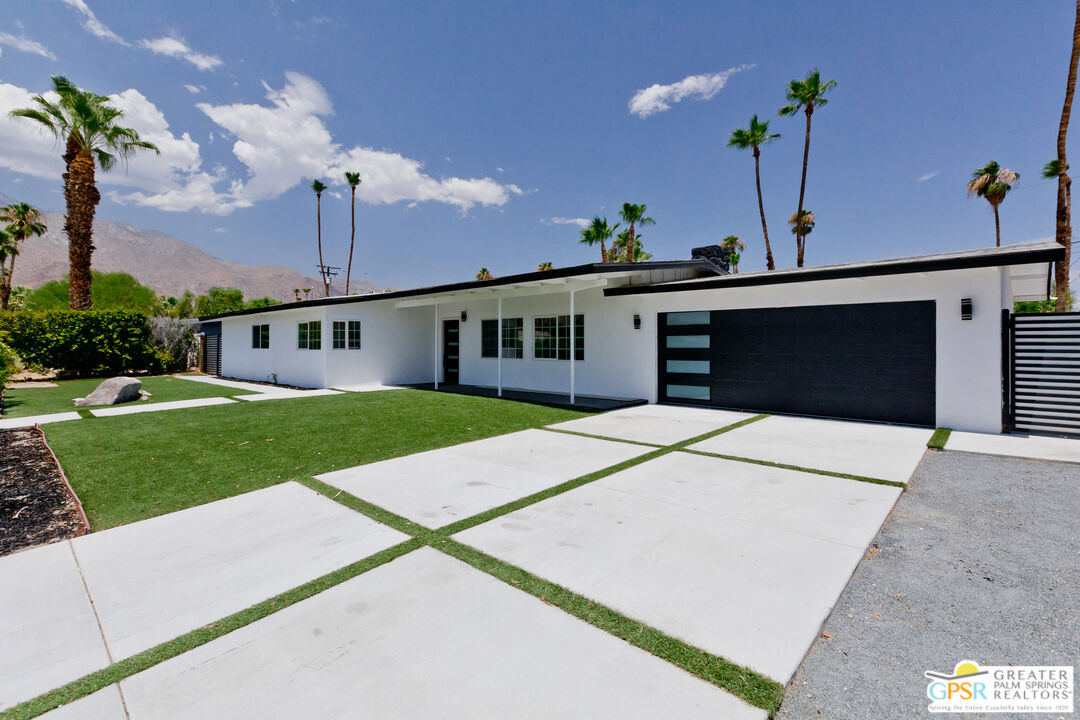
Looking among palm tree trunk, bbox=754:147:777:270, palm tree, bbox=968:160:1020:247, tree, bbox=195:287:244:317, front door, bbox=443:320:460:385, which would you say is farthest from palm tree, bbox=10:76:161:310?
palm tree, bbox=968:160:1020:247

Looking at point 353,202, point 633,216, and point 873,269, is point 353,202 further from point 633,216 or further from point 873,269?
point 873,269

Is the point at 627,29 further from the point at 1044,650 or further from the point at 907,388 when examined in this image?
the point at 1044,650

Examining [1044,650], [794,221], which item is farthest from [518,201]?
[1044,650]

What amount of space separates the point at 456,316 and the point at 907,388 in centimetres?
1097

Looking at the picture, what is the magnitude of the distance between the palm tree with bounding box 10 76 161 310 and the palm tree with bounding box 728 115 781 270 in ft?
81.6

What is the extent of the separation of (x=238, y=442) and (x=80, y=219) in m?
16.2

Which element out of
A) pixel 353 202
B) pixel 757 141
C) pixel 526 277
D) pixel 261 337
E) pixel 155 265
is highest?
pixel 155 265

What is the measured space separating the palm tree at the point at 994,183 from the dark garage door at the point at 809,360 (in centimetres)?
2371

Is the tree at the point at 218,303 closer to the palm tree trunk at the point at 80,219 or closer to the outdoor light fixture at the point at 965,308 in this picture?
the palm tree trunk at the point at 80,219

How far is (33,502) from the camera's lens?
13.0ft

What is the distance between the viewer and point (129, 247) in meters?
125

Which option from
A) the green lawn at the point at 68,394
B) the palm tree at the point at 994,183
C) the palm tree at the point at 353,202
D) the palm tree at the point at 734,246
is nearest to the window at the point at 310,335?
the green lawn at the point at 68,394

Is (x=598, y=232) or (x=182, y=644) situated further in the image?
(x=598, y=232)

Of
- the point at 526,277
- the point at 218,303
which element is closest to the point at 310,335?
the point at 526,277
